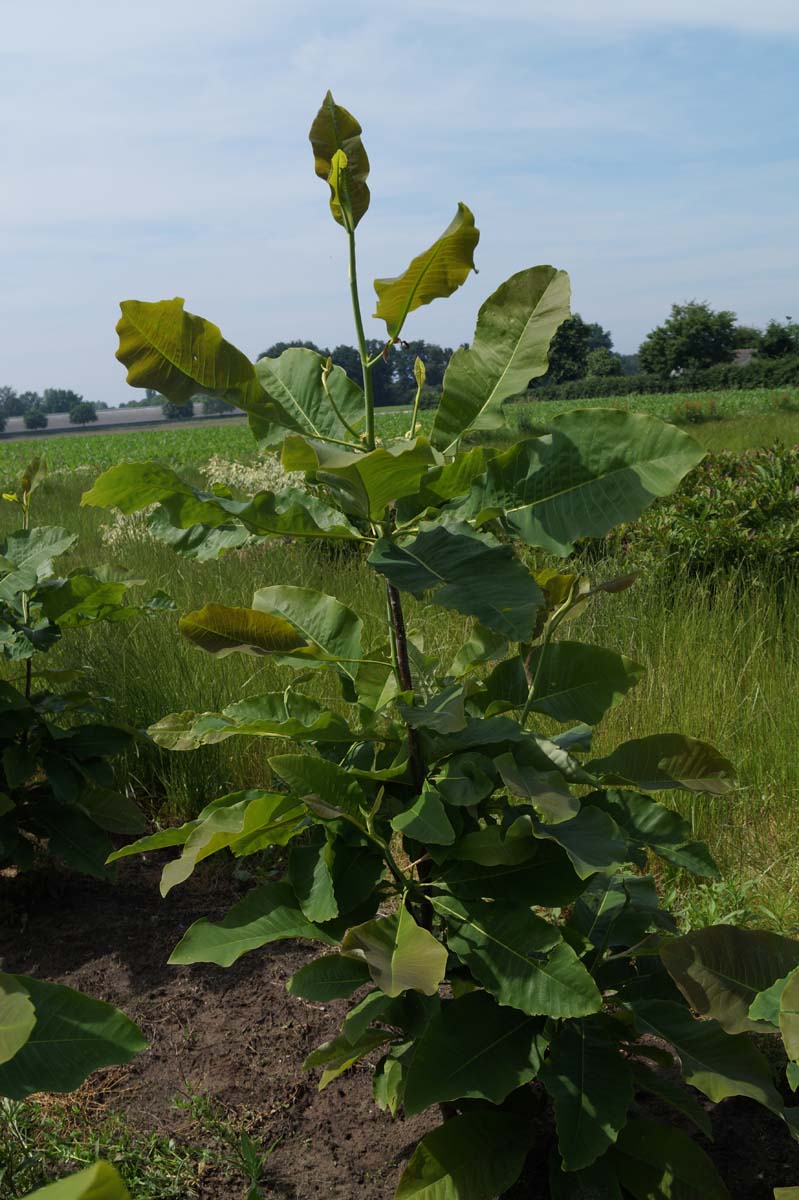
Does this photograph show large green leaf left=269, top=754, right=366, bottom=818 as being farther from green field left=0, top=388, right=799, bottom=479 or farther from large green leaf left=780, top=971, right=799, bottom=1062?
green field left=0, top=388, right=799, bottom=479

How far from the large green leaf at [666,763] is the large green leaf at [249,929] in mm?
551

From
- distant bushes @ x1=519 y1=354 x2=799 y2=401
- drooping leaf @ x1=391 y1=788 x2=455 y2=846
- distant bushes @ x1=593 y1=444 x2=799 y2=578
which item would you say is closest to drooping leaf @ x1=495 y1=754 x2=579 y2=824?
drooping leaf @ x1=391 y1=788 x2=455 y2=846

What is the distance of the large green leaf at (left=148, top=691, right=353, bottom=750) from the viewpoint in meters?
1.49

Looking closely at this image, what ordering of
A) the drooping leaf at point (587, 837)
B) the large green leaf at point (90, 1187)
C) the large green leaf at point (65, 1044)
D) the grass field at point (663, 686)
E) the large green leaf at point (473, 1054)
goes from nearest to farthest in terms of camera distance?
the large green leaf at point (90, 1187) → the large green leaf at point (65, 1044) → the drooping leaf at point (587, 837) → the large green leaf at point (473, 1054) → the grass field at point (663, 686)

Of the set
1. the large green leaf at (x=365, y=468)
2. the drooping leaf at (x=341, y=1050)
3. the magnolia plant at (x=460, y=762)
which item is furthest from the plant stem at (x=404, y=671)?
the drooping leaf at (x=341, y=1050)

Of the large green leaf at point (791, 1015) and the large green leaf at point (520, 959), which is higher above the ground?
the large green leaf at point (791, 1015)

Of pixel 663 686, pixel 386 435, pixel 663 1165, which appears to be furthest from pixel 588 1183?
pixel 386 435

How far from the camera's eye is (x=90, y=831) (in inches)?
108

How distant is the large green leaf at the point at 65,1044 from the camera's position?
1.03 metres

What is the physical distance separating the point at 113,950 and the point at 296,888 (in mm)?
1387

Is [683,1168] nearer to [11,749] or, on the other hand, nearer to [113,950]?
[113,950]

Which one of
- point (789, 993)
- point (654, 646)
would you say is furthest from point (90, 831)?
point (654, 646)

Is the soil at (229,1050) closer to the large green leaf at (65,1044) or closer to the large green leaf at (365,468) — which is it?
the large green leaf at (65,1044)

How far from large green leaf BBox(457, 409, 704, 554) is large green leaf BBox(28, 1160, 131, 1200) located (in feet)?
3.00
